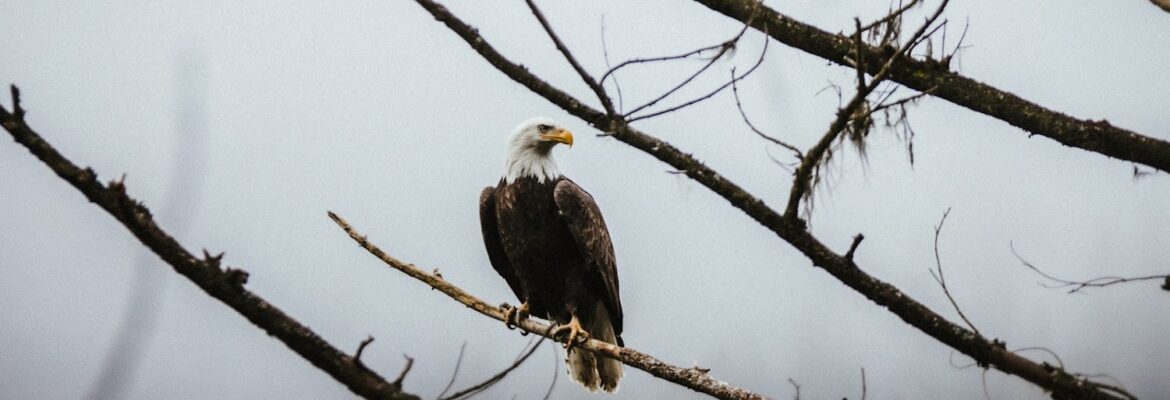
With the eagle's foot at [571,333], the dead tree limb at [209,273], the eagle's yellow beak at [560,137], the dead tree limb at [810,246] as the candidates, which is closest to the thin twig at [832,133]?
the dead tree limb at [810,246]

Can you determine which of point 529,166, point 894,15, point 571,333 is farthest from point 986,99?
point 529,166

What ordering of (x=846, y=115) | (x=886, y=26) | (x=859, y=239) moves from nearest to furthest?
(x=846, y=115)
(x=859, y=239)
(x=886, y=26)

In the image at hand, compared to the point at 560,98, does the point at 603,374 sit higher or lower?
lower

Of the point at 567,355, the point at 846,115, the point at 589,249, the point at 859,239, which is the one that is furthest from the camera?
the point at 567,355

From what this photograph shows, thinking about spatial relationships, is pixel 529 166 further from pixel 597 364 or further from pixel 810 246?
pixel 810 246

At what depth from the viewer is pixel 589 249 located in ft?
16.7

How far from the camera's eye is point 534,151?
540 centimetres

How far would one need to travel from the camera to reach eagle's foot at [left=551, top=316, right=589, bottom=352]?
488cm

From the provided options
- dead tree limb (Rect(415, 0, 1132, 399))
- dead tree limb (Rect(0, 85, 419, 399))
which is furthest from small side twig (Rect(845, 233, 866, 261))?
dead tree limb (Rect(0, 85, 419, 399))

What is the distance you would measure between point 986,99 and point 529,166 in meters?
2.48

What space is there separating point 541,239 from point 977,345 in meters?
2.49

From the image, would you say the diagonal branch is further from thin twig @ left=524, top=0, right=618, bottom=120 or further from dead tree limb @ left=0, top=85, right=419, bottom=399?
dead tree limb @ left=0, top=85, right=419, bottom=399

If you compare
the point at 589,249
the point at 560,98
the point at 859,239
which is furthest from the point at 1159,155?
the point at 589,249

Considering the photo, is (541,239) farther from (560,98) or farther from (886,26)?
(886,26)
